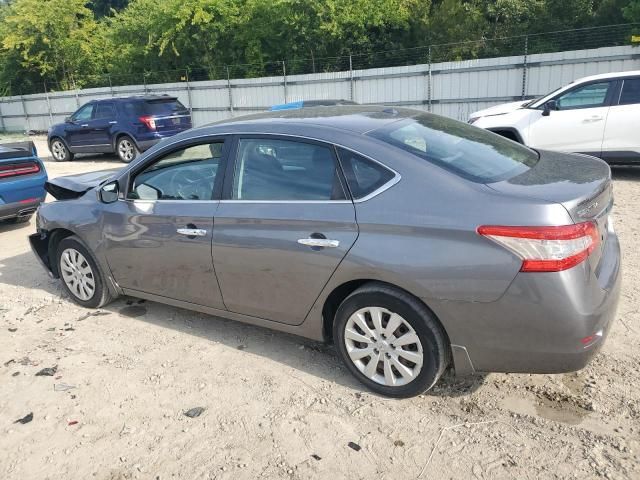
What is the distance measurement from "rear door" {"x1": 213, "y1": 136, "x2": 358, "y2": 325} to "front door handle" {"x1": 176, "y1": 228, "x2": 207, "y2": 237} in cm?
13

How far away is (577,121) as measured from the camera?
8.59 meters

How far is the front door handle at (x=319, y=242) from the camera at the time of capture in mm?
3096

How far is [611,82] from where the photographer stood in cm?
834

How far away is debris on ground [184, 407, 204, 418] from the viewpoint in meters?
3.18

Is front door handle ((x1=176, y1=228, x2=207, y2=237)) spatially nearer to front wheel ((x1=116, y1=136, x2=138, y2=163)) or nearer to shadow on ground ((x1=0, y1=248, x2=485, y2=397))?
shadow on ground ((x1=0, y1=248, x2=485, y2=397))

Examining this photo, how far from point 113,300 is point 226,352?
161cm

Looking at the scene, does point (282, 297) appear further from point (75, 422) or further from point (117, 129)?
point (117, 129)

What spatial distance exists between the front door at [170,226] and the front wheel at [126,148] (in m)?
10.4

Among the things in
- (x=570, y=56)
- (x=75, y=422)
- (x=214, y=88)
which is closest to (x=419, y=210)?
(x=75, y=422)

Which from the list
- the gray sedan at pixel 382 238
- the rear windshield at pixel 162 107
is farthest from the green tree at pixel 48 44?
the gray sedan at pixel 382 238

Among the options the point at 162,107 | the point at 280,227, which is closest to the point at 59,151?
the point at 162,107

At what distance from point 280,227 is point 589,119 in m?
7.08

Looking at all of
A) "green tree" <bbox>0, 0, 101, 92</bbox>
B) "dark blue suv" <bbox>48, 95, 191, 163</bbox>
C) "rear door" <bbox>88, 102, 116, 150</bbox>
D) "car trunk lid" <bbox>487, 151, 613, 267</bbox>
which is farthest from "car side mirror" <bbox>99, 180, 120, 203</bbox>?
"green tree" <bbox>0, 0, 101, 92</bbox>

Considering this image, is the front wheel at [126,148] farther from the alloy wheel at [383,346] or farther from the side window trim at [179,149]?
the alloy wheel at [383,346]
